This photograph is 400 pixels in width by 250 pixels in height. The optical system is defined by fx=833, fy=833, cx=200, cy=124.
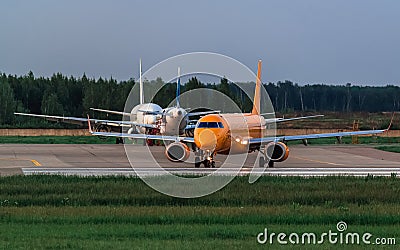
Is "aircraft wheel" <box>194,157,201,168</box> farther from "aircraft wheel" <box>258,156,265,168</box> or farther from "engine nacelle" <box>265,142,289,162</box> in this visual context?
"engine nacelle" <box>265,142,289,162</box>

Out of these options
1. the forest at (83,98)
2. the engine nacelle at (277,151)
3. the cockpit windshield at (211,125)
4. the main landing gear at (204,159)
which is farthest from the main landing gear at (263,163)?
the forest at (83,98)

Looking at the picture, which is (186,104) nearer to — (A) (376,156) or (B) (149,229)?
(A) (376,156)

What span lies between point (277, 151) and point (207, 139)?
4425 mm

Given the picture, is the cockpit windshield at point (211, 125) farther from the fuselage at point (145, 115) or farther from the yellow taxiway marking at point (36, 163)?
the fuselage at point (145, 115)

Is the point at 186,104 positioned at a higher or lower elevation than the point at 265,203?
higher

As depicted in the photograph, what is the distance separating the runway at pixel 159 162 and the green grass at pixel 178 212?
5971 millimetres

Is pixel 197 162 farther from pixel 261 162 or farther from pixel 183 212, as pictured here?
pixel 183 212

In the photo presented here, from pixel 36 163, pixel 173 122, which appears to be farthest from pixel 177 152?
pixel 173 122

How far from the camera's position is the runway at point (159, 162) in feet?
119

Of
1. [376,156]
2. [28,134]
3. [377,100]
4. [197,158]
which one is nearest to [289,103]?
[377,100]

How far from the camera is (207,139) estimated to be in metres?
37.5

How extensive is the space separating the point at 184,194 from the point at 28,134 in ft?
242

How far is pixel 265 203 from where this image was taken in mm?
23562

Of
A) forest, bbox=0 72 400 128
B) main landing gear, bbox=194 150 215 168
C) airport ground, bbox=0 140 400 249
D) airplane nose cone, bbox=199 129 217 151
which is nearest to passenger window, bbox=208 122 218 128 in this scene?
airplane nose cone, bbox=199 129 217 151
